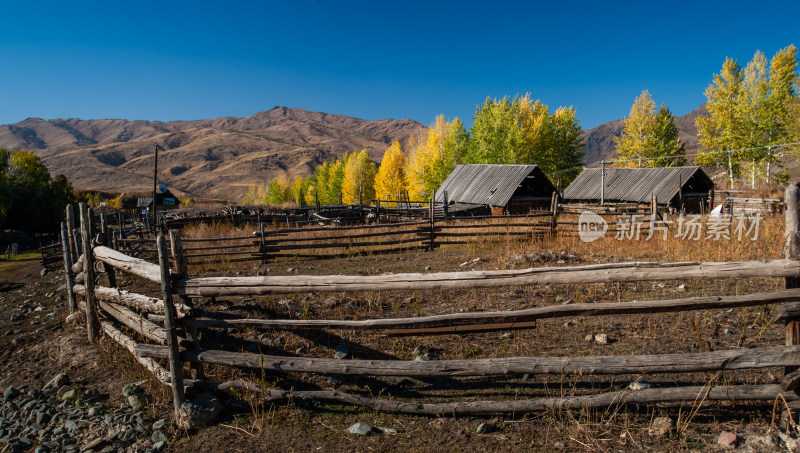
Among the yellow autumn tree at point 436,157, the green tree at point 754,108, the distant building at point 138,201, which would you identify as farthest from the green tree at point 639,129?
the distant building at point 138,201

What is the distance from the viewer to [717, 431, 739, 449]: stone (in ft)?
10.4

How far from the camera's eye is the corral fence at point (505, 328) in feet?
11.2

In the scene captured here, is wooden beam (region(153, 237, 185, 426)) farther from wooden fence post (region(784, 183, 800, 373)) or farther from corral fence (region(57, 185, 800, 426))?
wooden fence post (region(784, 183, 800, 373))

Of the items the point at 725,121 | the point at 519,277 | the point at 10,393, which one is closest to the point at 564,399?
the point at 519,277

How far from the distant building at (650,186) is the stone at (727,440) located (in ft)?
89.0

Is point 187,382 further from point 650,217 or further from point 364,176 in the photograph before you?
point 364,176

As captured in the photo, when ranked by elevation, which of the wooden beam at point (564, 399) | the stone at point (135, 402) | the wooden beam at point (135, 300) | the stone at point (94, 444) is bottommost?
the stone at point (94, 444)

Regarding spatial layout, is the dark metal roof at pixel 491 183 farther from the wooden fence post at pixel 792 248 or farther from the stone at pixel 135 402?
the stone at pixel 135 402

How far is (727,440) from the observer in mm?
3201

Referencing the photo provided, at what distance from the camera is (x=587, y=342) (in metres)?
5.16

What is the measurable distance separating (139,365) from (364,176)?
5059cm

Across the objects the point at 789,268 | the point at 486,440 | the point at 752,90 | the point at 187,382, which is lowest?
the point at 486,440

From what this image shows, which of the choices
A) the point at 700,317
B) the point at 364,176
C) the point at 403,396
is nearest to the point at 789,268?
the point at 700,317

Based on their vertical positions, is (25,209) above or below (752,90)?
below
